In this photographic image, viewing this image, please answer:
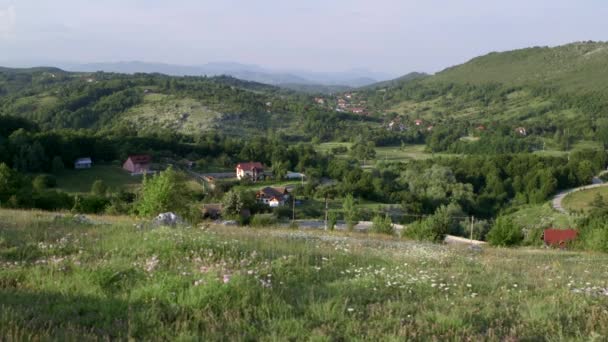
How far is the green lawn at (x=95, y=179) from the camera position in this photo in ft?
182

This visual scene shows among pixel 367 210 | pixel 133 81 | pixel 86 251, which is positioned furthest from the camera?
pixel 133 81

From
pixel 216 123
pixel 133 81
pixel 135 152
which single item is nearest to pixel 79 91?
pixel 133 81

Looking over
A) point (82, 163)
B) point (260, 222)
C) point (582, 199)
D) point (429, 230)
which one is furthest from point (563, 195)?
point (82, 163)

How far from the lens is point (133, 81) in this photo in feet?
544

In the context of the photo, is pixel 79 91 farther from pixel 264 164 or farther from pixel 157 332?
pixel 157 332

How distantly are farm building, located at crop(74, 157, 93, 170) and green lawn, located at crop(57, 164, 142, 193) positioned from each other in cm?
73

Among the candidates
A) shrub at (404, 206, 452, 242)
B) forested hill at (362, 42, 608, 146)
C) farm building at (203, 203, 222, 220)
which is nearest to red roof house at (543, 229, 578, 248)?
shrub at (404, 206, 452, 242)

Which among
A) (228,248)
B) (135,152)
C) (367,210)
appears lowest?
(367,210)

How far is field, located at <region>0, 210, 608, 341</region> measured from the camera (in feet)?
15.3

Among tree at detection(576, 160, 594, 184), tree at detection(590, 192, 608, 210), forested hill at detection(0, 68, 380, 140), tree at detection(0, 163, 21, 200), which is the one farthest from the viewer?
forested hill at detection(0, 68, 380, 140)

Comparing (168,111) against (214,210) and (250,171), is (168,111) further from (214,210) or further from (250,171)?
(214,210)

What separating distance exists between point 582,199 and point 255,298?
73782mm

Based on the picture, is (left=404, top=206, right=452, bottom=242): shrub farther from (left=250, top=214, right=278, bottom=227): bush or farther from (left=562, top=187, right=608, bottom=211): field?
(left=562, top=187, right=608, bottom=211): field

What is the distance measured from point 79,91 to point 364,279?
153 metres
